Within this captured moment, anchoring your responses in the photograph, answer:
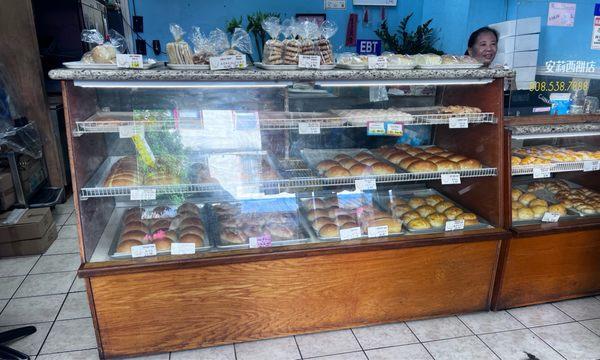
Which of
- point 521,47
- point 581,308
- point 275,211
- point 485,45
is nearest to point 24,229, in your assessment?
point 275,211

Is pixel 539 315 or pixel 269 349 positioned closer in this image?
pixel 269 349

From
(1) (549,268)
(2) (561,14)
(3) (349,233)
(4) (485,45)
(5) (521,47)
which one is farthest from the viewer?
(5) (521,47)

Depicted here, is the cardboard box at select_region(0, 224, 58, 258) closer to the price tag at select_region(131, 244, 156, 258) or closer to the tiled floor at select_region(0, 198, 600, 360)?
the tiled floor at select_region(0, 198, 600, 360)

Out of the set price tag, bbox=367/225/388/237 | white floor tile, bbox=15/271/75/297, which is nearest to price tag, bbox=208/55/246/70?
price tag, bbox=367/225/388/237

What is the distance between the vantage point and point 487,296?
2.73 m

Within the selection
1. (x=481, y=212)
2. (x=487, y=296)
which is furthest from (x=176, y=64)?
(x=487, y=296)

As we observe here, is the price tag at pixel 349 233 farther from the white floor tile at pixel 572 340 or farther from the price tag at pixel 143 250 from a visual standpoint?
the white floor tile at pixel 572 340

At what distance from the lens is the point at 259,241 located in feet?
7.64

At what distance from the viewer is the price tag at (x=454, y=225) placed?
2561 millimetres

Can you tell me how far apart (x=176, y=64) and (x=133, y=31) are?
5839 mm

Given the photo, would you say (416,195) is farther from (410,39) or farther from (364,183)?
(410,39)

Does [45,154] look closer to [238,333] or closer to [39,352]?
[39,352]

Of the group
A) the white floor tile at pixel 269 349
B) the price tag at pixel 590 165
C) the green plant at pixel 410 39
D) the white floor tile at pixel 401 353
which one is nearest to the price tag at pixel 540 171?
the price tag at pixel 590 165

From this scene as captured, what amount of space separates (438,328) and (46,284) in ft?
9.62
